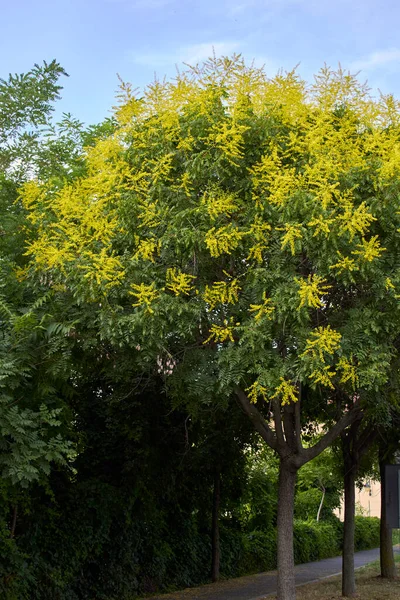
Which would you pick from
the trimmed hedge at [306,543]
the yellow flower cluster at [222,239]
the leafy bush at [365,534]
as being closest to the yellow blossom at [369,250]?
the yellow flower cluster at [222,239]

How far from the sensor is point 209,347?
1059 cm

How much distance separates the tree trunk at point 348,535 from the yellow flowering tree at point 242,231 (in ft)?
19.1

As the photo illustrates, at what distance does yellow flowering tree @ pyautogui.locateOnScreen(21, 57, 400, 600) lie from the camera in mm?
8898

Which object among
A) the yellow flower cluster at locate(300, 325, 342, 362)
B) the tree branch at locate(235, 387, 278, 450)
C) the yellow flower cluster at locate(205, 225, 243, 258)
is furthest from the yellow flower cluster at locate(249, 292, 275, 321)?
Answer: the tree branch at locate(235, 387, 278, 450)

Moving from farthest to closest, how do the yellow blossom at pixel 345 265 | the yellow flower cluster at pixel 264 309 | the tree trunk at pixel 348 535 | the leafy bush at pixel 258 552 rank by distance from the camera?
the leafy bush at pixel 258 552, the tree trunk at pixel 348 535, the yellow flower cluster at pixel 264 309, the yellow blossom at pixel 345 265

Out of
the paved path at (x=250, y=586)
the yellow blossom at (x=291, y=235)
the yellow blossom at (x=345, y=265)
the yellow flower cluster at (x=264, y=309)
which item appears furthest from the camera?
the paved path at (x=250, y=586)

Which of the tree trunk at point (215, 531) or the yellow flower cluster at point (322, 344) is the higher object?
the yellow flower cluster at point (322, 344)

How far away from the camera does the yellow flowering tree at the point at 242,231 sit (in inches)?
350

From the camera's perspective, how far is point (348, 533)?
599 inches

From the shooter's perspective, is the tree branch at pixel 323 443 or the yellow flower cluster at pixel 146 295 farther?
the tree branch at pixel 323 443

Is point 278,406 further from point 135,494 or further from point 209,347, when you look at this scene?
point 135,494

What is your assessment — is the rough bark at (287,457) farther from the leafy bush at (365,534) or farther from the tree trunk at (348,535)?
the leafy bush at (365,534)

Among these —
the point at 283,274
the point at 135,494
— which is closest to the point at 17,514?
the point at 135,494

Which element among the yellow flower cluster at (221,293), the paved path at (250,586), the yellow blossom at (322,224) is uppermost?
the yellow blossom at (322,224)
